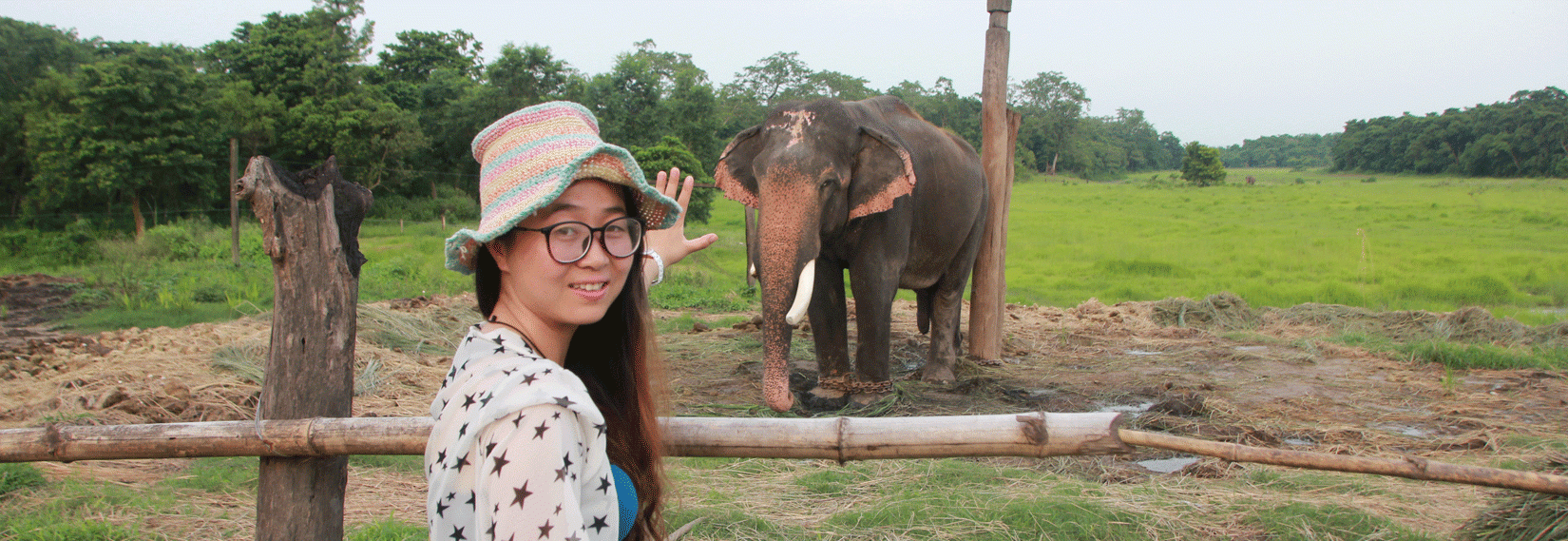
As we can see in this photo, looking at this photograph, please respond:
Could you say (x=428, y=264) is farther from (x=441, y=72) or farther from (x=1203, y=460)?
(x=441, y=72)

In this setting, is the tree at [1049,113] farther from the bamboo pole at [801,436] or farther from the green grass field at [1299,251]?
the bamboo pole at [801,436]

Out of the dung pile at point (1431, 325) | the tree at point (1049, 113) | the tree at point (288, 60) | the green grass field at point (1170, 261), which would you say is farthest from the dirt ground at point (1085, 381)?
the tree at point (1049, 113)

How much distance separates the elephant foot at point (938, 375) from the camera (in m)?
7.04

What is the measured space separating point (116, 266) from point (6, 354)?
7119mm

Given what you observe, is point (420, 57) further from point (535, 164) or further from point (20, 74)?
point (535, 164)

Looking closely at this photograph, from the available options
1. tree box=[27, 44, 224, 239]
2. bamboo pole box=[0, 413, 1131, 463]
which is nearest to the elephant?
bamboo pole box=[0, 413, 1131, 463]

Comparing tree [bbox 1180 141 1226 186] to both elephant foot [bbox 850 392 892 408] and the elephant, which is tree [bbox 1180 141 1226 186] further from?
elephant foot [bbox 850 392 892 408]

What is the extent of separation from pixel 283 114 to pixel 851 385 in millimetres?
24579

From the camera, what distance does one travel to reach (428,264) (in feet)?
52.1

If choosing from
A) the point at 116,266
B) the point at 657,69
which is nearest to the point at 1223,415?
the point at 116,266

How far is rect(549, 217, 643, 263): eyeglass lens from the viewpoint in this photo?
64.6 inches

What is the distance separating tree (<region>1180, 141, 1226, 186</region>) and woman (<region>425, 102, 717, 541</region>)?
151 ft

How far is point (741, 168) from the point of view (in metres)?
5.99

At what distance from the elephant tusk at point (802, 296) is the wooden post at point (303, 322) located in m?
2.78
